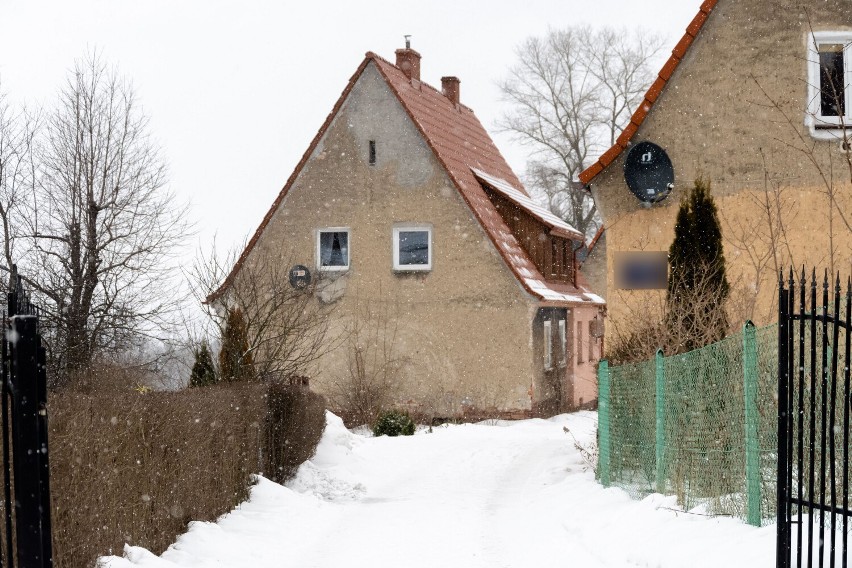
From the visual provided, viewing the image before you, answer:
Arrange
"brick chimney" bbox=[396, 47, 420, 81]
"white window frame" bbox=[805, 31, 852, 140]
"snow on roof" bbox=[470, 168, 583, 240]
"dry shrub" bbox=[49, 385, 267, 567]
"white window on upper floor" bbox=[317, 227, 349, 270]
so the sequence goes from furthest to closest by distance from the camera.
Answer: "brick chimney" bbox=[396, 47, 420, 81]
"snow on roof" bbox=[470, 168, 583, 240]
"white window on upper floor" bbox=[317, 227, 349, 270]
"white window frame" bbox=[805, 31, 852, 140]
"dry shrub" bbox=[49, 385, 267, 567]

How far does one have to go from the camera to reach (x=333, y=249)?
2936 cm

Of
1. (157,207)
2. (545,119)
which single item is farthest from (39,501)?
(545,119)

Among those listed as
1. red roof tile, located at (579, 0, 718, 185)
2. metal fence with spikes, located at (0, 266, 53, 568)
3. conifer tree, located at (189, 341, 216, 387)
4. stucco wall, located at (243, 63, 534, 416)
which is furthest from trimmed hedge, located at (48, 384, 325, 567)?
stucco wall, located at (243, 63, 534, 416)

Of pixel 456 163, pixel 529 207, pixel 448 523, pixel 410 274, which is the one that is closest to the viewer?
pixel 448 523

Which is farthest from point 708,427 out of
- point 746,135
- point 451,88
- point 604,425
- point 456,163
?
point 451,88

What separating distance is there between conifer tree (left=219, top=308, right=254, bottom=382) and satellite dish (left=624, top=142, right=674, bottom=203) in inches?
281

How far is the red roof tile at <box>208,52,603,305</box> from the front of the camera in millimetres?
28122

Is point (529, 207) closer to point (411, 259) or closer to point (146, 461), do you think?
point (411, 259)

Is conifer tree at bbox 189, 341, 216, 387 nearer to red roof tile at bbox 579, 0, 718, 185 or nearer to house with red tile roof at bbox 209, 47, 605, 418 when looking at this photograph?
red roof tile at bbox 579, 0, 718, 185

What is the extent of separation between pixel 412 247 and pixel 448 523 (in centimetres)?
1608

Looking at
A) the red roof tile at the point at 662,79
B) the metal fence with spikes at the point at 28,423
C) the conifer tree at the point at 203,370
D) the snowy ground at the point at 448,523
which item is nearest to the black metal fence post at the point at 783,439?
the snowy ground at the point at 448,523

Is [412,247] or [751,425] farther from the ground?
[412,247]

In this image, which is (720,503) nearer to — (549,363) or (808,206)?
(808,206)

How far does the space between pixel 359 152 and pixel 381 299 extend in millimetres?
3925
